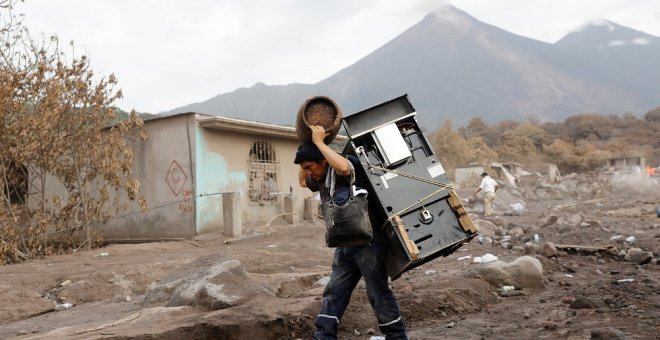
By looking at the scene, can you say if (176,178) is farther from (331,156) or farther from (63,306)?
(331,156)

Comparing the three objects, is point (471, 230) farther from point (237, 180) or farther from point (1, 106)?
point (237, 180)

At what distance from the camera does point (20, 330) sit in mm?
5031

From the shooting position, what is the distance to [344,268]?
11.5 feet

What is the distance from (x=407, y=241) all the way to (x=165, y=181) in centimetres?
1054

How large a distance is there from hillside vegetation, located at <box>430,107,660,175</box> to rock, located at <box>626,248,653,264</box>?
123 ft

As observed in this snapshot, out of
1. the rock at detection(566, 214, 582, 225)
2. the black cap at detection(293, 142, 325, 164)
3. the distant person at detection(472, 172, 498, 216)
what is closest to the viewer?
the black cap at detection(293, 142, 325, 164)

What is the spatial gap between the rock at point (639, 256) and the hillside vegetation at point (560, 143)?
37.6 metres

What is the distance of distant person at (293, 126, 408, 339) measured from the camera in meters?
3.34

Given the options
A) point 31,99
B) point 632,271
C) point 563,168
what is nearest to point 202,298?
point 632,271

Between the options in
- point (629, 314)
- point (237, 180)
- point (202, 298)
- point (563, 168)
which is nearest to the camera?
point (629, 314)

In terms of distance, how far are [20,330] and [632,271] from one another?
22.4 ft

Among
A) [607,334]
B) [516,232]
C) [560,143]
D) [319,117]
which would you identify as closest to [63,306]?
[319,117]

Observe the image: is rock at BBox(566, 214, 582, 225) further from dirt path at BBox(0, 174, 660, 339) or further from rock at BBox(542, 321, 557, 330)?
rock at BBox(542, 321, 557, 330)

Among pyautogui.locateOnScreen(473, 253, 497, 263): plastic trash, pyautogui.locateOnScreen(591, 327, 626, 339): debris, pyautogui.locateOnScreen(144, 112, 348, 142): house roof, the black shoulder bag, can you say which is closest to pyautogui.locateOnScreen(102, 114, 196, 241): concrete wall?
pyautogui.locateOnScreen(144, 112, 348, 142): house roof
